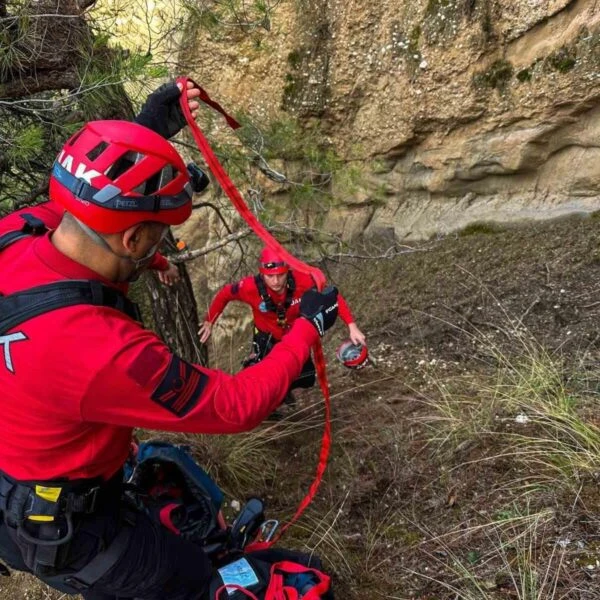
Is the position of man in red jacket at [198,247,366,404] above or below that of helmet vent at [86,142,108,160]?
below

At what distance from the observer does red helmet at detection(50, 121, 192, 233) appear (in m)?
1.91

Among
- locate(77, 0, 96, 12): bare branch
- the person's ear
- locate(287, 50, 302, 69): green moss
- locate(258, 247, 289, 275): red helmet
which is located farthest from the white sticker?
locate(287, 50, 302, 69): green moss

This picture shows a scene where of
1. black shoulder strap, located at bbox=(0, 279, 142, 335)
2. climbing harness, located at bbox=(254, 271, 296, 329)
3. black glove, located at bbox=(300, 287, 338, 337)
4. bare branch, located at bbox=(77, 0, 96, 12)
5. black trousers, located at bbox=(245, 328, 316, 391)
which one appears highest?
bare branch, located at bbox=(77, 0, 96, 12)

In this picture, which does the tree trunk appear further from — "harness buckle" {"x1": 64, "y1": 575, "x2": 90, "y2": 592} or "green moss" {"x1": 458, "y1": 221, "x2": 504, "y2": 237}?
"green moss" {"x1": 458, "y1": 221, "x2": 504, "y2": 237}

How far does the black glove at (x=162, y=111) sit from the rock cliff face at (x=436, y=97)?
2.01m

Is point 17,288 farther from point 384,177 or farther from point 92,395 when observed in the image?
point 384,177

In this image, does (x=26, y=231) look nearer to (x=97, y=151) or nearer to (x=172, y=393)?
(x=97, y=151)

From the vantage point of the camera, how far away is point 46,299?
1.79 meters

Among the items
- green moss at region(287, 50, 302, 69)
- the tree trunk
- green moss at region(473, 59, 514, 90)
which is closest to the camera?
the tree trunk

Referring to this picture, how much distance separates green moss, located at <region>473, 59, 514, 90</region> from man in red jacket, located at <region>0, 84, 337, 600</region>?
14.9 feet

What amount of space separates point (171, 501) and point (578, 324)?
320 centimetres

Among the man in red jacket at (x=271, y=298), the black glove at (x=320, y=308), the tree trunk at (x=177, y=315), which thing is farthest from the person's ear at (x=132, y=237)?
the tree trunk at (x=177, y=315)

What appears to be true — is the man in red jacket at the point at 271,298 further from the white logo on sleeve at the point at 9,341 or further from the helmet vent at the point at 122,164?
the white logo on sleeve at the point at 9,341

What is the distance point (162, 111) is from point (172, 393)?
1686 mm
